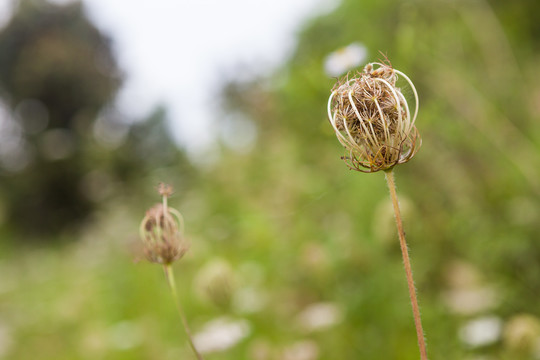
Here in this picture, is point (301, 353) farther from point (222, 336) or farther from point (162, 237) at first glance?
point (162, 237)

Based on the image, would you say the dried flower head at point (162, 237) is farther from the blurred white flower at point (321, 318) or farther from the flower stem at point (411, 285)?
the blurred white flower at point (321, 318)

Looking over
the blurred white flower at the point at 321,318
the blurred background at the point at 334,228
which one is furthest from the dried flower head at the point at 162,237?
the blurred white flower at the point at 321,318

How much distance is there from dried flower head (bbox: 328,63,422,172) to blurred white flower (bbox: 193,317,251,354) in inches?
42.4

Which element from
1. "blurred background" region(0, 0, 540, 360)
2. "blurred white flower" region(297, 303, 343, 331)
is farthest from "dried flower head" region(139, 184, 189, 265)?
"blurred white flower" region(297, 303, 343, 331)

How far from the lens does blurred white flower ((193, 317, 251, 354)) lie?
1.60 m

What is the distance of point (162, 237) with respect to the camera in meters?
0.83

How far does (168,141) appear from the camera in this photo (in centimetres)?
972

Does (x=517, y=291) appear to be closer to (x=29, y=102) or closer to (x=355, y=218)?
(x=355, y=218)

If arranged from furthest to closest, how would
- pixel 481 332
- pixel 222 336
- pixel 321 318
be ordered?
pixel 321 318 → pixel 222 336 → pixel 481 332

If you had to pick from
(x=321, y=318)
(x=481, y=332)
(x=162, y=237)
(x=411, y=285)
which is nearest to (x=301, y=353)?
(x=321, y=318)

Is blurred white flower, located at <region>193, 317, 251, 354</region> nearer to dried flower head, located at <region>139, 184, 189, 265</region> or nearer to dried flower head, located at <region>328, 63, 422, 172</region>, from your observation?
dried flower head, located at <region>139, 184, 189, 265</region>

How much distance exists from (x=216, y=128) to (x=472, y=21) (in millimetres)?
3149

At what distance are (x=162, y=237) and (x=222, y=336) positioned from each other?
0.96 metres

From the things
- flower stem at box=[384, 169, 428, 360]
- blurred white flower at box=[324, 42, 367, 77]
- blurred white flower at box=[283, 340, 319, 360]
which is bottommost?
flower stem at box=[384, 169, 428, 360]
